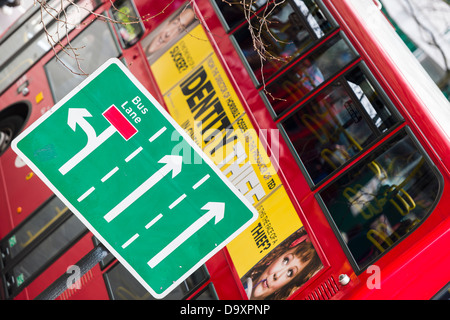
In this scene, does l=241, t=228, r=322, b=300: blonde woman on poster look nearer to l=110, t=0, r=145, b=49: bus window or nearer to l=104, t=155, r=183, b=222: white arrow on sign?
l=104, t=155, r=183, b=222: white arrow on sign

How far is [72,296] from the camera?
14.0 feet

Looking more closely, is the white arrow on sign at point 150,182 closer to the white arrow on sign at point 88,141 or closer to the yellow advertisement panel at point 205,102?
the white arrow on sign at point 88,141

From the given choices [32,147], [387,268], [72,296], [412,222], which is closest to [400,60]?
[412,222]

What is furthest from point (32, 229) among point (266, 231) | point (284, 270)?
point (284, 270)

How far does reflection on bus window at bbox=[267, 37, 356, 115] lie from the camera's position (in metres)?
3.39

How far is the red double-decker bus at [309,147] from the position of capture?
9.74 ft

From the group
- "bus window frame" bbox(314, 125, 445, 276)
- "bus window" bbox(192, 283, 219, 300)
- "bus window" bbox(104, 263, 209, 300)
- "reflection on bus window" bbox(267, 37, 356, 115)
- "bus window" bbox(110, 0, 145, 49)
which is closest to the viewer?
"bus window frame" bbox(314, 125, 445, 276)

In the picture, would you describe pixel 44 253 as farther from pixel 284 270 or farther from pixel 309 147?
pixel 309 147

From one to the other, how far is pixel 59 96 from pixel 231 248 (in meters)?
2.95

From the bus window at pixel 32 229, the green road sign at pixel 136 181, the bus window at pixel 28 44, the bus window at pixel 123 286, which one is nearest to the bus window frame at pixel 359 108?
the green road sign at pixel 136 181

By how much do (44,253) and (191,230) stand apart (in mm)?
2989

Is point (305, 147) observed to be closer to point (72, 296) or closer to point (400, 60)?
point (400, 60)

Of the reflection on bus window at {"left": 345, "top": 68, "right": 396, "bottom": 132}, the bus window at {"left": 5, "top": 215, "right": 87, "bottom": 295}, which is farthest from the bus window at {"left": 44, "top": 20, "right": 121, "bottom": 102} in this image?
the reflection on bus window at {"left": 345, "top": 68, "right": 396, "bottom": 132}

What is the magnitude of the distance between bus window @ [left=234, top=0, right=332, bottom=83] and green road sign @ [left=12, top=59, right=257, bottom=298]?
1.47m
